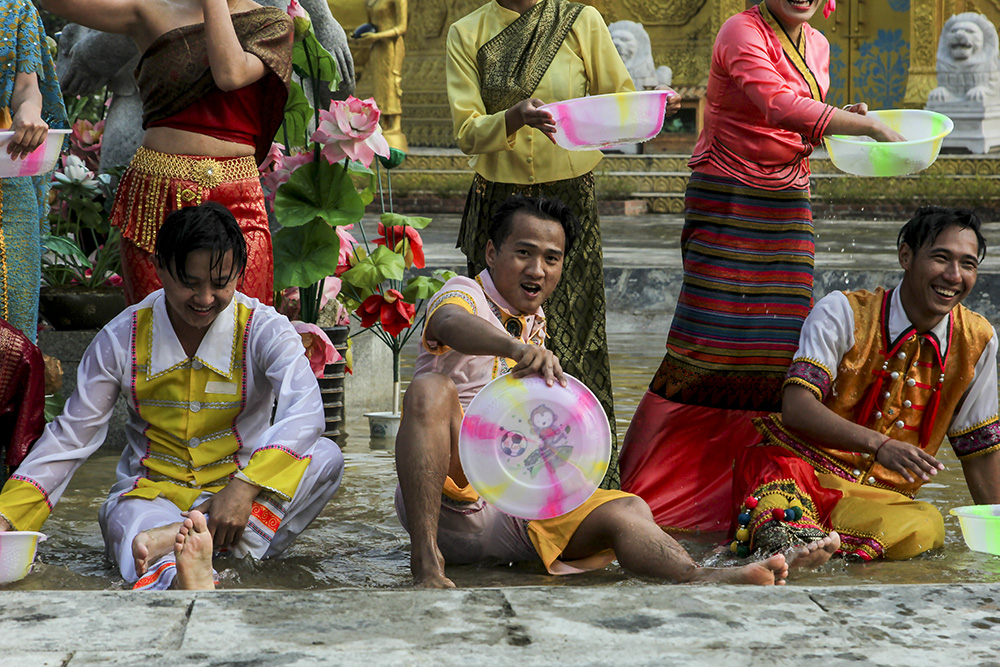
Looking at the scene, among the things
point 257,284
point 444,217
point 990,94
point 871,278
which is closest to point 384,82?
point 444,217

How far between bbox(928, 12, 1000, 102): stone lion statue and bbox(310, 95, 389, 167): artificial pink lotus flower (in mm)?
9377

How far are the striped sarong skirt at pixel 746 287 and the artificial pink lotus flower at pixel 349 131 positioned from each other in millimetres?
1010

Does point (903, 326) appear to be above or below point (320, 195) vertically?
below

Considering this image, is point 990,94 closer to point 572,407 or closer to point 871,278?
point 871,278

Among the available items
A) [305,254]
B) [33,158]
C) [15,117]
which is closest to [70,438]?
[33,158]

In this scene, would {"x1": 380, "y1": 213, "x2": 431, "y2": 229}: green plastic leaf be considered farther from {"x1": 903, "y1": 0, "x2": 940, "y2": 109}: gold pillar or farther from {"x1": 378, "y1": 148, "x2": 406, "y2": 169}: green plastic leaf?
{"x1": 903, "y1": 0, "x2": 940, "y2": 109}: gold pillar

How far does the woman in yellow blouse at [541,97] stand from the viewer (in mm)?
3184

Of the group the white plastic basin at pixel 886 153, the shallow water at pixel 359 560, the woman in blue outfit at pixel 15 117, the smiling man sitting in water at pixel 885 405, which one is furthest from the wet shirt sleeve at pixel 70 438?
the white plastic basin at pixel 886 153

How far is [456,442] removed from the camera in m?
2.54

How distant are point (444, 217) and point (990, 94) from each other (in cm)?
516

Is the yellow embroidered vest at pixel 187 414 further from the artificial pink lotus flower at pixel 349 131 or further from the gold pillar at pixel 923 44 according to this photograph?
the gold pillar at pixel 923 44

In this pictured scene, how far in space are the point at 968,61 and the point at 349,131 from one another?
9.56 meters

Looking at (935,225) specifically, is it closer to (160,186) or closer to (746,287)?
(746,287)

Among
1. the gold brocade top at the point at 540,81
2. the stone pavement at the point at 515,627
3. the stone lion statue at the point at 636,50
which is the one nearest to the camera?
the stone pavement at the point at 515,627
